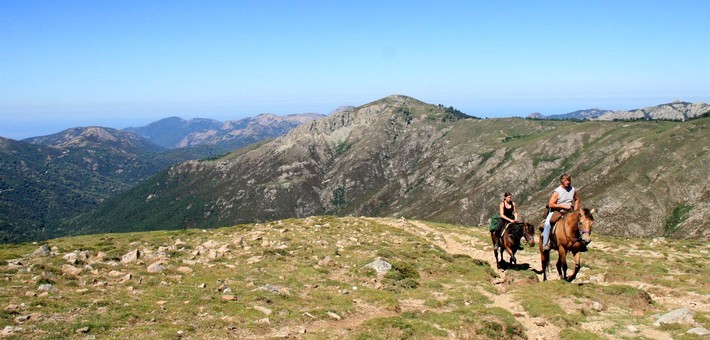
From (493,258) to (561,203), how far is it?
12754 millimetres

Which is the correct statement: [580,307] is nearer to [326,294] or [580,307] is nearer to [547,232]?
[547,232]

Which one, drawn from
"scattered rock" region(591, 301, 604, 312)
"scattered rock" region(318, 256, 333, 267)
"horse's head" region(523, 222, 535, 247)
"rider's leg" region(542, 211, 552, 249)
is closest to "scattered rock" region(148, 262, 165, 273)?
"scattered rock" region(318, 256, 333, 267)

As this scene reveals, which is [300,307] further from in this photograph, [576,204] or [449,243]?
[449,243]

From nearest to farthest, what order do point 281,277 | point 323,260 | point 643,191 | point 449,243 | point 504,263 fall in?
point 281,277, point 323,260, point 504,263, point 449,243, point 643,191

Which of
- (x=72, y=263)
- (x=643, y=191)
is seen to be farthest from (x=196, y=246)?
(x=643, y=191)

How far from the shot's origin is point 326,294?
21453mm

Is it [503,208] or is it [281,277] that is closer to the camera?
[281,277]

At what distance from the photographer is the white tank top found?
898 inches

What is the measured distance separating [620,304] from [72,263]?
2888cm

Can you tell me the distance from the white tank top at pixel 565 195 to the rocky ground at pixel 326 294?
4.48m

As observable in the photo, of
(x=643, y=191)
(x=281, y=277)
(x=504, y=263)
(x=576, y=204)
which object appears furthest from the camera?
(x=643, y=191)

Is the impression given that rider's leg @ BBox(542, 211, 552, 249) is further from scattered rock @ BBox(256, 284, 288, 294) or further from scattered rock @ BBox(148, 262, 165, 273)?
scattered rock @ BBox(148, 262, 165, 273)

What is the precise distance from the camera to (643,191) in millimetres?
197875

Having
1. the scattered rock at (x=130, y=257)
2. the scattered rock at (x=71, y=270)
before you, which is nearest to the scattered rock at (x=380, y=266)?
the scattered rock at (x=130, y=257)
